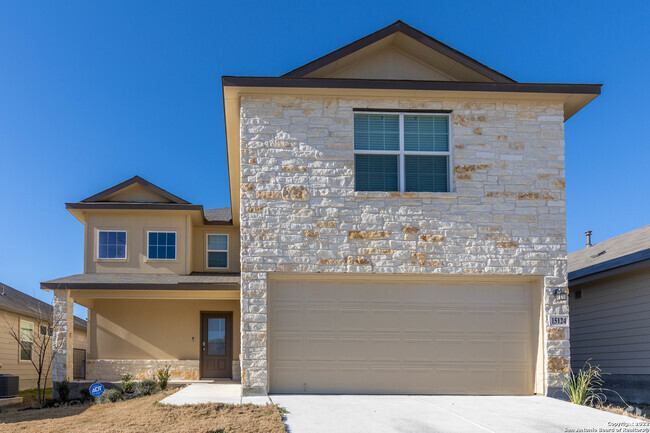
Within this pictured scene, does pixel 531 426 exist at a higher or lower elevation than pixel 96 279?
lower

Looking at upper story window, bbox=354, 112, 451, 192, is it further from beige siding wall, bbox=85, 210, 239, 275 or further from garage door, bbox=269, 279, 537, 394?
beige siding wall, bbox=85, 210, 239, 275

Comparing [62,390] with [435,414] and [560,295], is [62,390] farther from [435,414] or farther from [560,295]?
[560,295]

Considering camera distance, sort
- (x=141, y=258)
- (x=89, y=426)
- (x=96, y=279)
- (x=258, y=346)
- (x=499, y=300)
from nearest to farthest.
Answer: (x=89, y=426) < (x=258, y=346) < (x=499, y=300) < (x=96, y=279) < (x=141, y=258)

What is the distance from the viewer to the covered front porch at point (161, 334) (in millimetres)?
18484

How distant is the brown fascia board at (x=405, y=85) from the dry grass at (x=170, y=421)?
5.41m

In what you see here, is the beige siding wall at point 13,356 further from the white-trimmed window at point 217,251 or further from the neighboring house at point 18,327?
the white-trimmed window at point 217,251

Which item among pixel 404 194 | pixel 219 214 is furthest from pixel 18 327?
pixel 404 194

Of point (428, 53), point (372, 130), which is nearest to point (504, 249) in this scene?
point (372, 130)

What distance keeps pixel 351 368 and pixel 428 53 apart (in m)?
5.95

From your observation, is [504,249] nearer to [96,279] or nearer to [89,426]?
[89,426]

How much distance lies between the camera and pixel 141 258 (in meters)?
19.4

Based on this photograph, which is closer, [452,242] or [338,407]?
[338,407]

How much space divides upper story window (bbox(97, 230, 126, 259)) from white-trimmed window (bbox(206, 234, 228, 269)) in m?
2.61

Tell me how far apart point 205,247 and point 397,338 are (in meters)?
10.6
